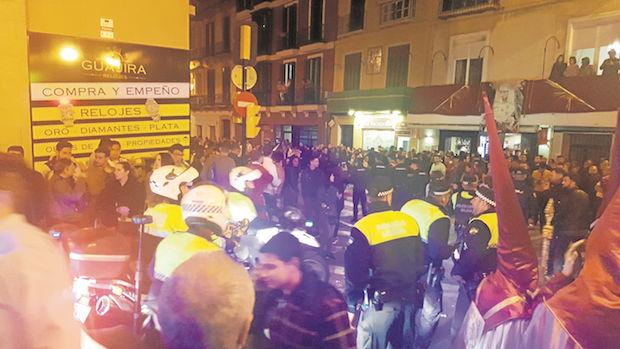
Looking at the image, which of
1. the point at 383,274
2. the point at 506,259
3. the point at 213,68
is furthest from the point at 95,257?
the point at 213,68

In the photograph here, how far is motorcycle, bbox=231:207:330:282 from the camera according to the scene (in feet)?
6.34

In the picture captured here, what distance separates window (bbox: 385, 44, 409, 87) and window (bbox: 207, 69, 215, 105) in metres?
2.87

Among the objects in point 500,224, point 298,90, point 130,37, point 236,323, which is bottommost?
point 236,323

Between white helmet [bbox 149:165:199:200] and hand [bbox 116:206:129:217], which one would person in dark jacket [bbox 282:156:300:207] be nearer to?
white helmet [bbox 149:165:199:200]

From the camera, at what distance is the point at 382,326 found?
101 inches

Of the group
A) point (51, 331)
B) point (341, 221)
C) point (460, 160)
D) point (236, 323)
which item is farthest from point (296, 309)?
point (341, 221)

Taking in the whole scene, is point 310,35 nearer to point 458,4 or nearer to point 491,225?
point 458,4

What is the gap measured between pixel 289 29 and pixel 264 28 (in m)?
0.38

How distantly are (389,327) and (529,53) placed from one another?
2960 mm

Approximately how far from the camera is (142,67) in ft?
16.5

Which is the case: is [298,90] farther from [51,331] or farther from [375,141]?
[51,331]

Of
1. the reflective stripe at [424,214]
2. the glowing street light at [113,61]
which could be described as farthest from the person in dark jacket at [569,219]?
the glowing street light at [113,61]

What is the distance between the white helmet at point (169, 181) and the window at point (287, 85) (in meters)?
2.32

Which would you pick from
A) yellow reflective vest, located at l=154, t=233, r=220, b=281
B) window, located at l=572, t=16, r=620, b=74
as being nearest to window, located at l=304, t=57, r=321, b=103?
window, located at l=572, t=16, r=620, b=74
